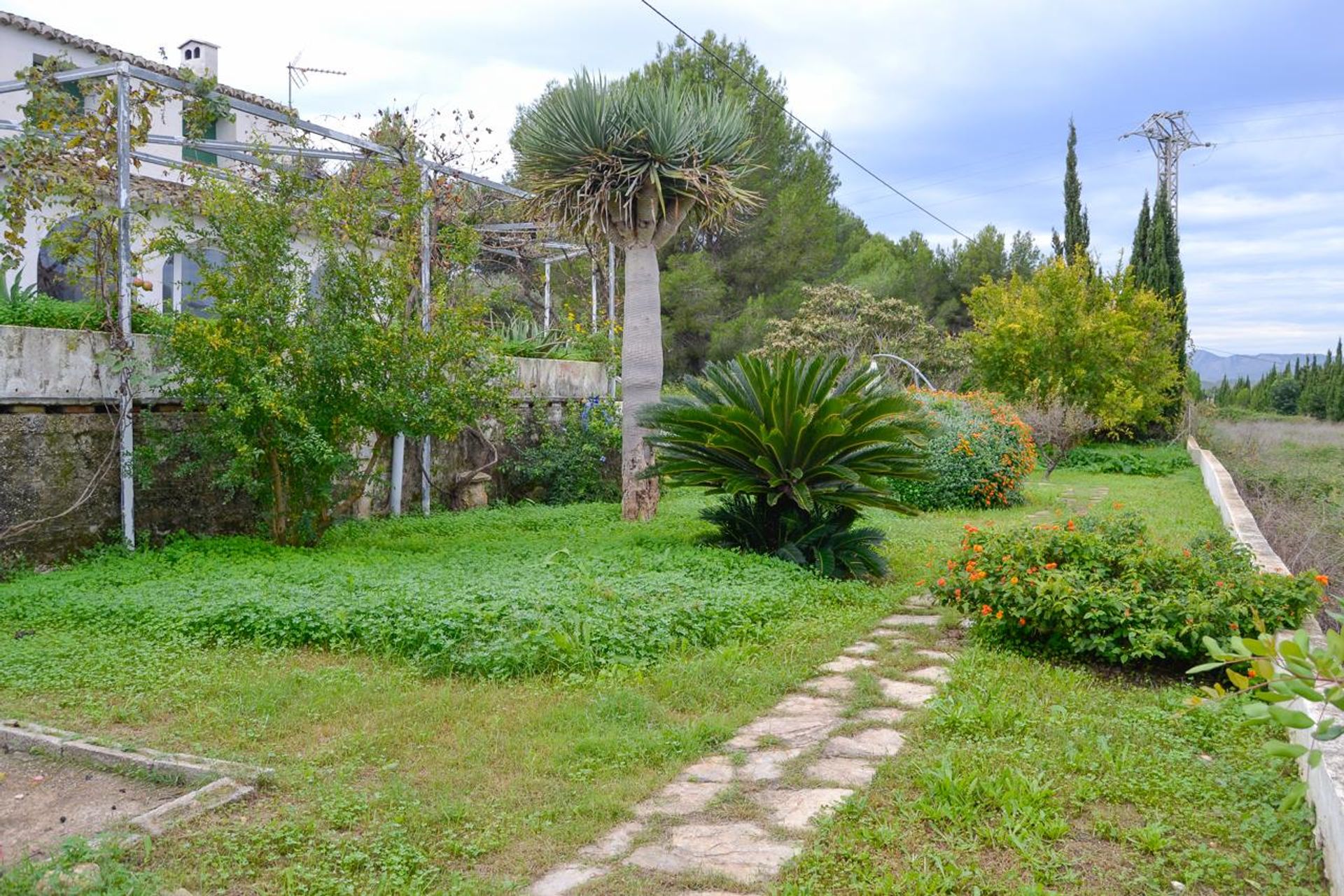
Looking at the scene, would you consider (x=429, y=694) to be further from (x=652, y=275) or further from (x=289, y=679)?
(x=652, y=275)

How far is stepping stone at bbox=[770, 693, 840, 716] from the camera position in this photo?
451 centimetres

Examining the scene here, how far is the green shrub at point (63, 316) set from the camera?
734 centimetres

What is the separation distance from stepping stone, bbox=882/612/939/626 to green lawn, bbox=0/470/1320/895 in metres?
0.13

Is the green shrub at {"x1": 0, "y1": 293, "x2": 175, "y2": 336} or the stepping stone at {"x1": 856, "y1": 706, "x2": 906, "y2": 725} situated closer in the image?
the stepping stone at {"x1": 856, "y1": 706, "x2": 906, "y2": 725}

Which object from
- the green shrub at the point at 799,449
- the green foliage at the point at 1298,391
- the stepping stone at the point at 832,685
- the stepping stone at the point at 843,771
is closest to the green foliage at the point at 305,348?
the green shrub at the point at 799,449

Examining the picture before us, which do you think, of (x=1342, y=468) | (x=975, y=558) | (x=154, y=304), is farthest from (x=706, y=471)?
(x=1342, y=468)

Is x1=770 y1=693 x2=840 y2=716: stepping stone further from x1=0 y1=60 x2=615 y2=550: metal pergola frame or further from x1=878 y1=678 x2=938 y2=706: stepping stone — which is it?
x1=0 y1=60 x2=615 y2=550: metal pergola frame

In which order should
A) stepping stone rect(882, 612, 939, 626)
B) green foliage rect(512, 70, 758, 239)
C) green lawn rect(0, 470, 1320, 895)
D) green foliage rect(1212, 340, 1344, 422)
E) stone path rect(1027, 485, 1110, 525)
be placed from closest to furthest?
green lawn rect(0, 470, 1320, 895) → stepping stone rect(882, 612, 939, 626) → green foliage rect(512, 70, 758, 239) → stone path rect(1027, 485, 1110, 525) → green foliage rect(1212, 340, 1344, 422)

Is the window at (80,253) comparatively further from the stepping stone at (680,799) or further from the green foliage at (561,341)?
the stepping stone at (680,799)

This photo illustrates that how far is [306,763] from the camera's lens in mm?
3818

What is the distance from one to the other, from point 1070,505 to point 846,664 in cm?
836

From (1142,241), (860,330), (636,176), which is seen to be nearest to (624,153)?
(636,176)

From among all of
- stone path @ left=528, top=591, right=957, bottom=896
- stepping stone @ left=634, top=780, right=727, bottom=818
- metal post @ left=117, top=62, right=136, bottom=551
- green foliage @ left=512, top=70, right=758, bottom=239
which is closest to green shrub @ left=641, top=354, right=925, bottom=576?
stone path @ left=528, top=591, right=957, bottom=896

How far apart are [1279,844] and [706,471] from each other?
495 centimetres
